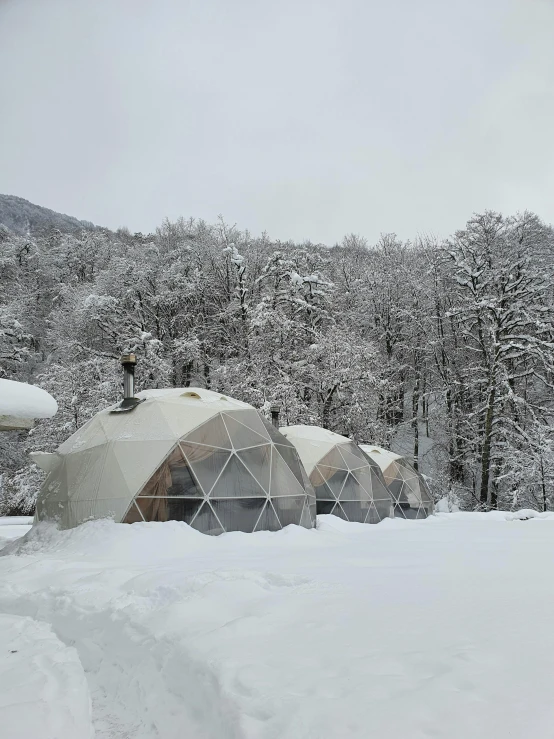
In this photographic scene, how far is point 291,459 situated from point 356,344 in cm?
1372

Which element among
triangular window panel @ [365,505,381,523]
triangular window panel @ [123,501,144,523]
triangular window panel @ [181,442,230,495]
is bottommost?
triangular window panel @ [365,505,381,523]

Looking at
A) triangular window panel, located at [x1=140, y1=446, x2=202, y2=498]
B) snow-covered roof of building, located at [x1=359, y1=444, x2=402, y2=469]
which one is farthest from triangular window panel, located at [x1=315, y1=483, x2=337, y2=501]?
triangular window panel, located at [x1=140, y1=446, x2=202, y2=498]

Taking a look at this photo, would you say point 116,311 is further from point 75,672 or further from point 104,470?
point 75,672

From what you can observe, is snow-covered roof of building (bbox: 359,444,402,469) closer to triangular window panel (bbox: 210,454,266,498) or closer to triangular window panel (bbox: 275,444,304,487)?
triangular window panel (bbox: 275,444,304,487)

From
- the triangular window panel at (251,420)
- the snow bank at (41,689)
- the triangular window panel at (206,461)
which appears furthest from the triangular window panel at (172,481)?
the snow bank at (41,689)

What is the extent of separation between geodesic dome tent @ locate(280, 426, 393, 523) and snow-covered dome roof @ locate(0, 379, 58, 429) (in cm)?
792

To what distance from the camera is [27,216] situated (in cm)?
7462

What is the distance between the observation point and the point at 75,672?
3199 mm

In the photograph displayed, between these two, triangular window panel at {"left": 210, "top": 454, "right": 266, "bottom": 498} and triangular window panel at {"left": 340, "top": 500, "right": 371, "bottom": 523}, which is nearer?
triangular window panel at {"left": 210, "top": 454, "right": 266, "bottom": 498}

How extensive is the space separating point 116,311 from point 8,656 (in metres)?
24.0

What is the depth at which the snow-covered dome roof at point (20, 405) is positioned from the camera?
5.77 metres

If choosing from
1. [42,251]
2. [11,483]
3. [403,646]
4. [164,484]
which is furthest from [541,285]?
[42,251]

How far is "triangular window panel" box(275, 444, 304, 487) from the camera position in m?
9.68

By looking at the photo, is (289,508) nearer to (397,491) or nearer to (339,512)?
(339,512)
